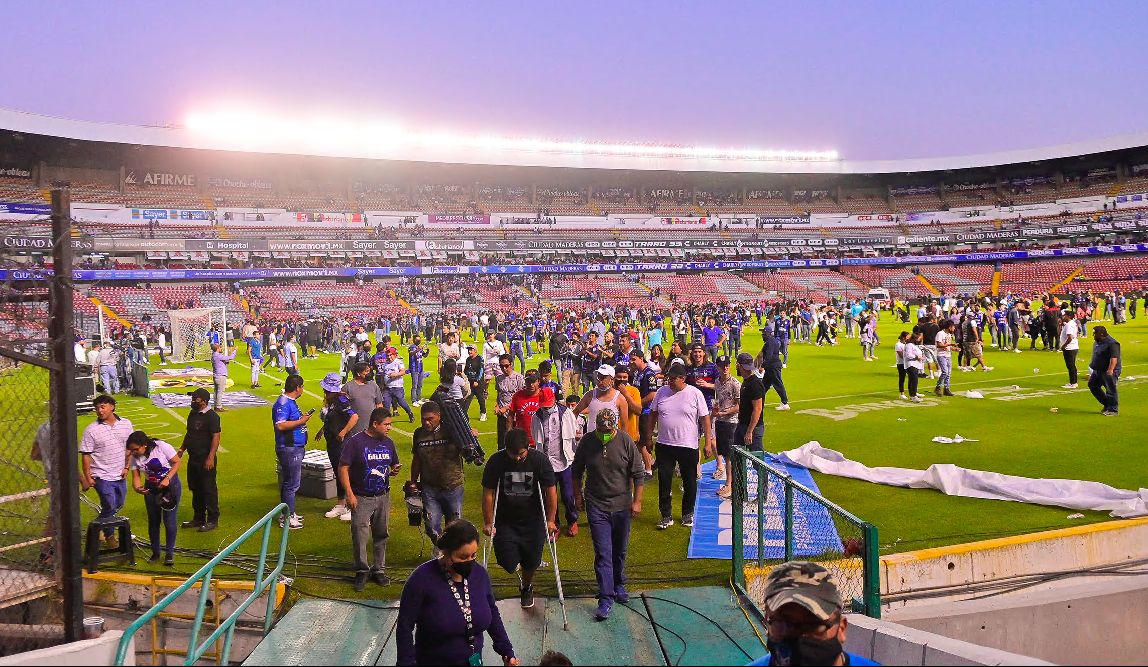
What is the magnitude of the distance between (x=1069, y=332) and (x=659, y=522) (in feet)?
38.5

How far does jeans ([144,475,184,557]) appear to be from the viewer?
7.65 m

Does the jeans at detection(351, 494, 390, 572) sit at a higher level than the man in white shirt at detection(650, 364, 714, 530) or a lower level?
lower

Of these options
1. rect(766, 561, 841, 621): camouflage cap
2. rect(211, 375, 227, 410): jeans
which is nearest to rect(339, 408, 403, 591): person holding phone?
rect(766, 561, 841, 621): camouflage cap

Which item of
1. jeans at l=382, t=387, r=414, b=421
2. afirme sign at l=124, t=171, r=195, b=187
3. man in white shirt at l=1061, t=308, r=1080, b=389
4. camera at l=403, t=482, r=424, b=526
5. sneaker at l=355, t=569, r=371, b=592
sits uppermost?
afirme sign at l=124, t=171, r=195, b=187

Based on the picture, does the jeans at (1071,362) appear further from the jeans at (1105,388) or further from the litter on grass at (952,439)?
the litter on grass at (952,439)

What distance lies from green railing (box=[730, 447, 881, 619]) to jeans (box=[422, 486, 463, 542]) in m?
2.43

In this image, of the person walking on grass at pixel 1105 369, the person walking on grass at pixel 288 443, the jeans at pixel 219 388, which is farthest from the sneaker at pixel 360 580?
the jeans at pixel 219 388

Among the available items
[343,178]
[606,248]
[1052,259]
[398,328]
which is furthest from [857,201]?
[398,328]

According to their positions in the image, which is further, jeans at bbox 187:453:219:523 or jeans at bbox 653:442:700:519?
jeans at bbox 187:453:219:523

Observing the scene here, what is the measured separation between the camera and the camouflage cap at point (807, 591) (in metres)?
2.97

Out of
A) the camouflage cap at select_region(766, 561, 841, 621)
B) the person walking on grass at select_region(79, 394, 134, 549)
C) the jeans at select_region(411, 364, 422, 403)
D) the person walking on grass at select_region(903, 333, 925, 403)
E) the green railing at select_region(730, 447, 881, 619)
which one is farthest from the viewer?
the jeans at select_region(411, 364, 422, 403)

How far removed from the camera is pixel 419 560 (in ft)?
25.6

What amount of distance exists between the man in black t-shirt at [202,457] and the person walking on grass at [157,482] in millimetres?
513

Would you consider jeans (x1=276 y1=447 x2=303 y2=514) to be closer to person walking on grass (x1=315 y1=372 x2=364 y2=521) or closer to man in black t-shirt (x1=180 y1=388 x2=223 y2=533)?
person walking on grass (x1=315 y1=372 x2=364 y2=521)
